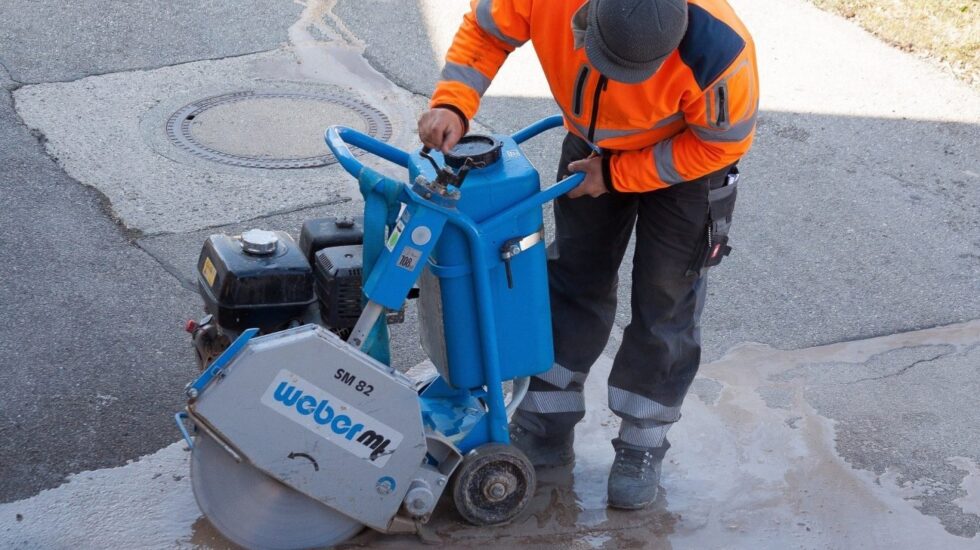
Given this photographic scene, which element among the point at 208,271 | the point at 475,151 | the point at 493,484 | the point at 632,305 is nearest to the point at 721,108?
the point at 475,151

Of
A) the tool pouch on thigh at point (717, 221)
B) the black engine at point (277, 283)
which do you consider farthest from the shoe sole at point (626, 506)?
the black engine at point (277, 283)

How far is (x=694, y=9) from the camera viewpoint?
260cm

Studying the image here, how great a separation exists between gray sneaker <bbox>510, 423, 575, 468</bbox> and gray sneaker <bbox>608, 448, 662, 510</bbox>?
0.19 m

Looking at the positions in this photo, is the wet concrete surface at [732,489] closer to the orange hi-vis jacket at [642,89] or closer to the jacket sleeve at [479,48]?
A: the orange hi-vis jacket at [642,89]

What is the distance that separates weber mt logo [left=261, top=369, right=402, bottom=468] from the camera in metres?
2.61

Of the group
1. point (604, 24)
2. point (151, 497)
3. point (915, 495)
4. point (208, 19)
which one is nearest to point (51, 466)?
point (151, 497)

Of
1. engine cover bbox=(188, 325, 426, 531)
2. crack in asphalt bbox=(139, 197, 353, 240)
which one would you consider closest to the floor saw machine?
engine cover bbox=(188, 325, 426, 531)

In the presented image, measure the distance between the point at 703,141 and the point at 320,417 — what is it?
3.82 ft

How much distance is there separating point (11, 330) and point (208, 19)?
11.1 ft

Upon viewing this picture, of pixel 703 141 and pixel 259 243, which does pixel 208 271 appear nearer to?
pixel 259 243

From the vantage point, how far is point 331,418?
2.67m

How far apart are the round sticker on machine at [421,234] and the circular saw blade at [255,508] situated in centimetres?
70

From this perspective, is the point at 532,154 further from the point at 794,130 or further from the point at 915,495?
the point at 915,495

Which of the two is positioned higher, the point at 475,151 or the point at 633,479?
the point at 475,151
